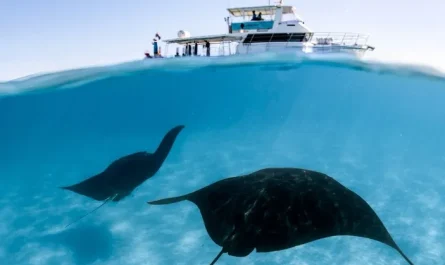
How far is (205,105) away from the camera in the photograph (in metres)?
26.9

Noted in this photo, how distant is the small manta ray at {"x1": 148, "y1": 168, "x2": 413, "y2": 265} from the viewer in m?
6.67

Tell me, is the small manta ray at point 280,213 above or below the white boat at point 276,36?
below

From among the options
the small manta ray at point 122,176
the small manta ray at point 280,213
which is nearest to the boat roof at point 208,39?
the small manta ray at point 122,176

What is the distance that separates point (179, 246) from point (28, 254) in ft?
13.7

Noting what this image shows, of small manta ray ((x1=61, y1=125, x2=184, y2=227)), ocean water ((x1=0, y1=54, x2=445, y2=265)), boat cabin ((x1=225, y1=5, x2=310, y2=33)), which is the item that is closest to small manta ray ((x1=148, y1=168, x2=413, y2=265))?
ocean water ((x1=0, y1=54, x2=445, y2=265))

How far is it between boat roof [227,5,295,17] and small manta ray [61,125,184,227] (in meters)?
9.69

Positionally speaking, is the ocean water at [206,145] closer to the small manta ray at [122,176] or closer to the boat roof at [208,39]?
the small manta ray at [122,176]

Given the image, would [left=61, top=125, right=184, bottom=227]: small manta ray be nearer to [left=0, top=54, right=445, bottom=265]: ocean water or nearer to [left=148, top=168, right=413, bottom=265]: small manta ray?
[left=0, top=54, right=445, bottom=265]: ocean water

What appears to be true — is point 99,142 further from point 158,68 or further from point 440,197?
point 440,197

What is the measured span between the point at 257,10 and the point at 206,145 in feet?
26.7

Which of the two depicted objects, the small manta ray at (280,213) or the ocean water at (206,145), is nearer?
the small manta ray at (280,213)

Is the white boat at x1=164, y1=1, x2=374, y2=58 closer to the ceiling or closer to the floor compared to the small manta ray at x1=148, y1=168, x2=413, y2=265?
closer to the ceiling

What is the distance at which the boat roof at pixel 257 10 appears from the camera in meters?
18.0

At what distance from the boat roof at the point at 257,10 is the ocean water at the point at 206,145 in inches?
101
